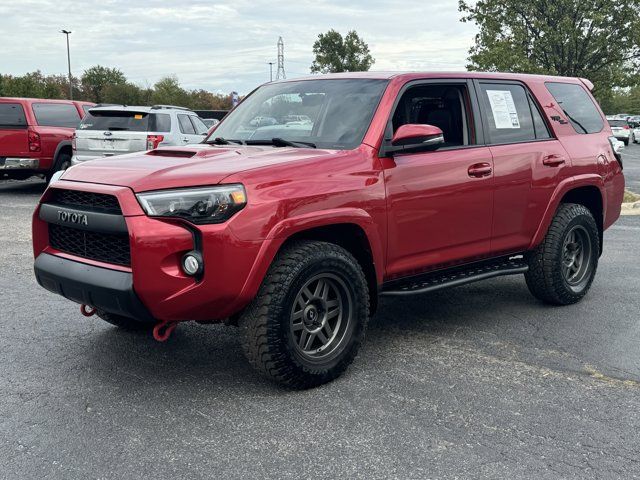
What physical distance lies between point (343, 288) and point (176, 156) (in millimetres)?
1283

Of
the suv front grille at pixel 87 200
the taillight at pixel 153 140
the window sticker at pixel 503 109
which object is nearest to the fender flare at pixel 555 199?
the window sticker at pixel 503 109

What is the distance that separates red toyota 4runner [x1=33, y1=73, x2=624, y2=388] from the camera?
11.7ft

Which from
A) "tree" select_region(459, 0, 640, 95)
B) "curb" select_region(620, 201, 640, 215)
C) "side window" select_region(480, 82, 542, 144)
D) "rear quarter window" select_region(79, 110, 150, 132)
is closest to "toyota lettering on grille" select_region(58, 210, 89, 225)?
"side window" select_region(480, 82, 542, 144)

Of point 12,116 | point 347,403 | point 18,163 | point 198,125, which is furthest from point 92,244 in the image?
point 198,125

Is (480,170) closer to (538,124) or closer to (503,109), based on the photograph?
(503,109)

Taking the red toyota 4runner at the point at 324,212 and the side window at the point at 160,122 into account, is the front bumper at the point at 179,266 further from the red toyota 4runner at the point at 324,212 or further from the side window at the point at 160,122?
the side window at the point at 160,122

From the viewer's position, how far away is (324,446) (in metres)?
3.30

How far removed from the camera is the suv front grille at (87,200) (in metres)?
3.67

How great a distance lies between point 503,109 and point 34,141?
433 inches

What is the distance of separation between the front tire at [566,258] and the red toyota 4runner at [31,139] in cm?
1098

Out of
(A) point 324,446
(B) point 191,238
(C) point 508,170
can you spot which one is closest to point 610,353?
(C) point 508,170

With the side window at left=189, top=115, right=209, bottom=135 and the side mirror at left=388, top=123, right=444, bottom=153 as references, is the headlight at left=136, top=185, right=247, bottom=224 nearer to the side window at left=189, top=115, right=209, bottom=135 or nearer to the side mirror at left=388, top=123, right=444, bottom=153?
the side mirror at left=388, top=123, right=444, bottom=153

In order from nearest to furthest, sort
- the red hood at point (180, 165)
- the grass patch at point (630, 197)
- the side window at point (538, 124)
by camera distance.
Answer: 1. the red hood at point (180, 165)
2. the side window at point (538, 124)
3. the grass patch at point (630, 197)

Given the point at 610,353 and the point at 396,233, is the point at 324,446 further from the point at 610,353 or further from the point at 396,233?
the point at 610,353
